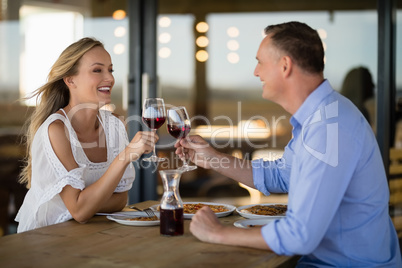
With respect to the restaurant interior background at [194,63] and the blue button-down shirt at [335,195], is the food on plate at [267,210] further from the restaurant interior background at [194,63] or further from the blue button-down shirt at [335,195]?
the restaurant interior background at [194,63]

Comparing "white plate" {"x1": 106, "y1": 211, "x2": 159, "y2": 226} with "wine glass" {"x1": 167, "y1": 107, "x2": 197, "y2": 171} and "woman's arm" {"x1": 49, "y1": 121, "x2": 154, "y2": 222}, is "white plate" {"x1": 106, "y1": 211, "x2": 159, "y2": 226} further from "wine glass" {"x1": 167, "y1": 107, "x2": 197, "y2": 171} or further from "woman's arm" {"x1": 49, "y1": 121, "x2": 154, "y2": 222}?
"wine glass" {"x1": 167, "y1": 107, "x2": 197, "y2": 171}

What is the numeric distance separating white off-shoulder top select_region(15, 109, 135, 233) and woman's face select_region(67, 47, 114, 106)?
184 mm

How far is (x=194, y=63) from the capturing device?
4312mm

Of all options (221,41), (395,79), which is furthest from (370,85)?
(221,41)

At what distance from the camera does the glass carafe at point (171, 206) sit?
5.58 ft

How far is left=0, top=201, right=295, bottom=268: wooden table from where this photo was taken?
4.73ft

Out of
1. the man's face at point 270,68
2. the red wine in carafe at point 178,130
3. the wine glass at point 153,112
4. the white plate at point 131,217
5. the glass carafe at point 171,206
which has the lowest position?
the white plate at point 131,217

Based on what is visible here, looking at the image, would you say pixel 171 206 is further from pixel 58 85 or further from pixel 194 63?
pixel 194 63

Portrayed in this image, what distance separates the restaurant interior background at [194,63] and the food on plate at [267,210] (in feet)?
6.51

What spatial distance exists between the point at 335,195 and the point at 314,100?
0.39 m

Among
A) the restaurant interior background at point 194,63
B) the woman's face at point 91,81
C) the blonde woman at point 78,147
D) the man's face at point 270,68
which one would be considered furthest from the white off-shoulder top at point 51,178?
the restaurant interior background at point 194,63

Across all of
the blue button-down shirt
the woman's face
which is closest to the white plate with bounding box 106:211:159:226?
the blue button-down shirt

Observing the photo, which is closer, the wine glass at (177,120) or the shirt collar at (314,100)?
the shirt collar at (314,100)

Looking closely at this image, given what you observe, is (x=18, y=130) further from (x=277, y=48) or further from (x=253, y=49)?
(x=277, y=48)
